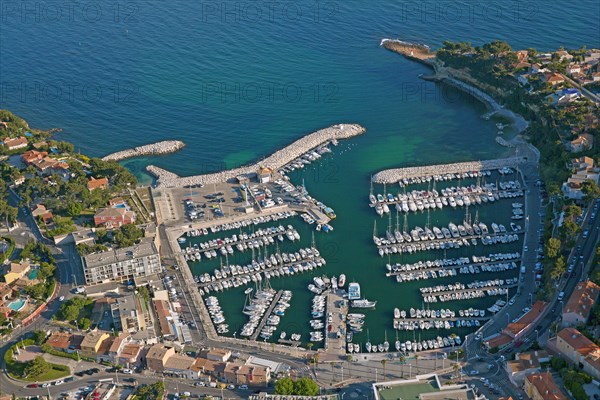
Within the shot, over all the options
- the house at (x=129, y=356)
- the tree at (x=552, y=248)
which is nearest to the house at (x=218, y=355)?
the house at (x=129, y=356)

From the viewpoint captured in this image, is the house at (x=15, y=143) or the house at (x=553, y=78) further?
the house at (x=553, y=78)

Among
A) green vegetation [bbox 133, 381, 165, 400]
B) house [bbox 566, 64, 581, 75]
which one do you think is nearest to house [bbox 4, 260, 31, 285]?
green vegetation [bbox 133, 381, 165, 400]

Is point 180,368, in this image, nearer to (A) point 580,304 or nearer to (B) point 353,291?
(B) point 353,291

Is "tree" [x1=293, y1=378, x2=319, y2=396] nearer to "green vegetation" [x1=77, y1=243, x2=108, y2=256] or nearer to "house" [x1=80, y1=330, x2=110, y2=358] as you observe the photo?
"house" [x1=80, y1=330, x2=110, y2=358]

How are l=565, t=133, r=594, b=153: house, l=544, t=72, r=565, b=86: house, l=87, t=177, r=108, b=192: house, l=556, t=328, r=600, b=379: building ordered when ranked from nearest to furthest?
l=556, t=328, r=600, b=379: building → l=565, t=133, r=594, b=153: house → l=87, t=177, r=108, b=192: house → l=544, t=72, r=565, b=86: house

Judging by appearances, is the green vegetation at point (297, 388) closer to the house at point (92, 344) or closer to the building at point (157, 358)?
the building at point (157, 358)

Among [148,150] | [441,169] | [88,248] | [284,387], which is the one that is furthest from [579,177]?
[148,150]

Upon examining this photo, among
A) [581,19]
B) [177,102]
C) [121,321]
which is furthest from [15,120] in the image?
[581,19]
